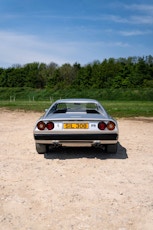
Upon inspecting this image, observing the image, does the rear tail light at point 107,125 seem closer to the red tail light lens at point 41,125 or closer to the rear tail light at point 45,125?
the rear tail light at point 45,125

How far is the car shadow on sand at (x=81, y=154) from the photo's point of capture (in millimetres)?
6867

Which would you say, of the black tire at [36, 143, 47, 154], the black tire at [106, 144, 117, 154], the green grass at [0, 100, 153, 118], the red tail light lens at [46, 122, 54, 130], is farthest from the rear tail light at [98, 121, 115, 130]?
the green grass at [0, 100, 153, 118]

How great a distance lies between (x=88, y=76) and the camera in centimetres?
7806

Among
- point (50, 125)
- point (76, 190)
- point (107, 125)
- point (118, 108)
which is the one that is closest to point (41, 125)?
point (50, 125)

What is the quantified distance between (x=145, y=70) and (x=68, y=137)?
66356 mm

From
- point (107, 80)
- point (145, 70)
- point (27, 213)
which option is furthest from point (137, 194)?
point (107, 80)

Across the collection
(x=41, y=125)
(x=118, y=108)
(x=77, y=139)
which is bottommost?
(x=118, y=108)

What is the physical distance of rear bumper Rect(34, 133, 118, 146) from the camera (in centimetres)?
623

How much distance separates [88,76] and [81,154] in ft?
236

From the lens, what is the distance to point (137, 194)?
437 centimetres

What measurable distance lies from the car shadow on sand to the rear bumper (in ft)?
1.97

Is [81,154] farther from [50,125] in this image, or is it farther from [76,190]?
[76,190]

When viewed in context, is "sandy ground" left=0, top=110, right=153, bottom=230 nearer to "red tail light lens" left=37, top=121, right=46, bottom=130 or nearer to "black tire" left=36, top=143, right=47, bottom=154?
"black tire" left=36, top=143, right=47, bottom=154

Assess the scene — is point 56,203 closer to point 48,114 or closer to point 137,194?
point 137,194
